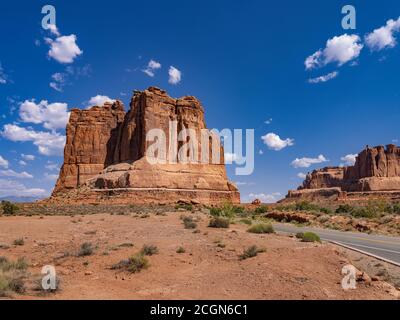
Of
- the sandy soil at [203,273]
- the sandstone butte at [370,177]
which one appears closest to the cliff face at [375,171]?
the sandstone butte at [370,177]

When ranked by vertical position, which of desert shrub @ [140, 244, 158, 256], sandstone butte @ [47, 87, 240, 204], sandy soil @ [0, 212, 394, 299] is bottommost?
sandy soil @ [0, 212, 394, 299]

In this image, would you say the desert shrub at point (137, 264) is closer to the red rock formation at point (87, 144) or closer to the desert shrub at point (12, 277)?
the desert shrub at point (12, 277)

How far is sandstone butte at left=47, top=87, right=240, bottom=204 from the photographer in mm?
71938

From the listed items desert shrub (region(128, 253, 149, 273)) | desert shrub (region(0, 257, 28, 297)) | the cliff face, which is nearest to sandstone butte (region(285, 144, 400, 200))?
the cliff face

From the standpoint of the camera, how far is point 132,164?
7962 centimetres

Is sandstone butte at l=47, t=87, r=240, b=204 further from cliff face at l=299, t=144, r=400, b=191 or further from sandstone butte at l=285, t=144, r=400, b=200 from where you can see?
cliff face at l=299, t=144, r=400, b=191

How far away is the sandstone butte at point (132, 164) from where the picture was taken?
7194 cm

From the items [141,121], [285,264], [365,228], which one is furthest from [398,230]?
[141,121]

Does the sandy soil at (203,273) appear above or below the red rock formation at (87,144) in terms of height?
below

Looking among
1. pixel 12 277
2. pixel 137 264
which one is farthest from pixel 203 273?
pixel 12 277

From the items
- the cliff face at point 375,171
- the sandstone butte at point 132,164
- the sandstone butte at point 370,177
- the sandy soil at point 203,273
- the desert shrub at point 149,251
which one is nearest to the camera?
the sandy soil at point 203,273

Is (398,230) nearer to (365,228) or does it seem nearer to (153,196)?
(365,228)
